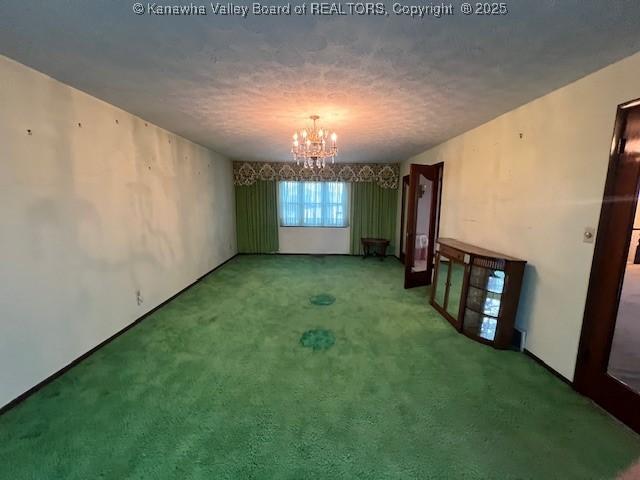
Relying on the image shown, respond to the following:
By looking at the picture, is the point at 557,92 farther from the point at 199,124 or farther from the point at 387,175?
the point at 387,175

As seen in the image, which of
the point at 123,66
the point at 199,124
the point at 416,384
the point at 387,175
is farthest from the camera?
the point at 387,175

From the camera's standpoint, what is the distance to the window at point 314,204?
22.5 ft

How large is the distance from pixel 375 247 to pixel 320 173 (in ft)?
7.17

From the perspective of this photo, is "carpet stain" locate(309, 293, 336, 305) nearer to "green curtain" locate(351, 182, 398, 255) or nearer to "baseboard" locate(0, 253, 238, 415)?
"baseboard" locate(0, 253, 238, 415)

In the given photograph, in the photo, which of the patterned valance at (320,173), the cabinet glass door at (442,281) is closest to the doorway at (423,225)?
the cabinet glass door at (442,281)

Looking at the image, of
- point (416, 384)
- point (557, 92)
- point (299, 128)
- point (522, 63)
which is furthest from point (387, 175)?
Answer: point (416, 384)

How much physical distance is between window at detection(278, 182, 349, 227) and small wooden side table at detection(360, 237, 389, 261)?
73cm

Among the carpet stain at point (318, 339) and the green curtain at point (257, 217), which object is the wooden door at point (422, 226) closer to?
the carpet stain at point (318, 339)

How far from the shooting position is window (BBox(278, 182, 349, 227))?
687cm

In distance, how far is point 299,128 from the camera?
3547mm

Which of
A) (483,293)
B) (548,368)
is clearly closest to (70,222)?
(483,293)

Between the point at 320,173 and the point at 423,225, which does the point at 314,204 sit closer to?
the point at 320,173

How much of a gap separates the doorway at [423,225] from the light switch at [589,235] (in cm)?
225

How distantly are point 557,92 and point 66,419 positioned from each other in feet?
14.1
